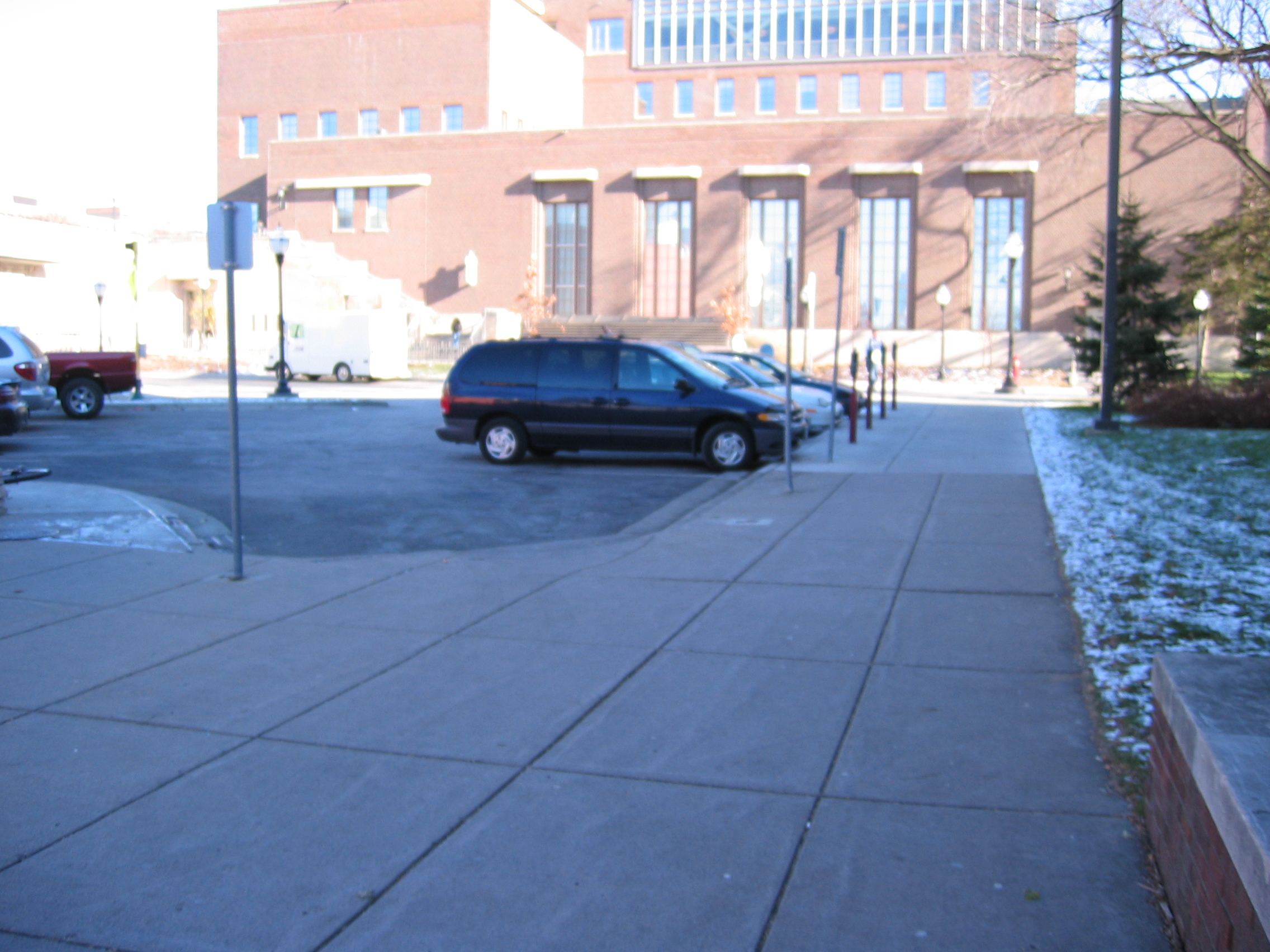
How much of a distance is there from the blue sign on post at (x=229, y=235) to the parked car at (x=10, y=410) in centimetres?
904

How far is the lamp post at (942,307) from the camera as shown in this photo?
157ft

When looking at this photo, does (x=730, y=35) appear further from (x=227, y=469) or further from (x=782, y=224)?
(x=227, y=469)

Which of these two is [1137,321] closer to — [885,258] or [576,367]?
[576,367]

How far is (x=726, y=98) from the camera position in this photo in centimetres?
7294

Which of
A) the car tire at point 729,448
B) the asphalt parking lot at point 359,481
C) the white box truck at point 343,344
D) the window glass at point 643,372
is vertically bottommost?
the asphalt parking lot at point 359,481

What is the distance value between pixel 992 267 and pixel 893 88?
21.8 meters

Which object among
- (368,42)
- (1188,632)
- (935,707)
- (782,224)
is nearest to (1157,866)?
(935,707)

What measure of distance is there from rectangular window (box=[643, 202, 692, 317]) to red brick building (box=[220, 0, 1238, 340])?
0.11m

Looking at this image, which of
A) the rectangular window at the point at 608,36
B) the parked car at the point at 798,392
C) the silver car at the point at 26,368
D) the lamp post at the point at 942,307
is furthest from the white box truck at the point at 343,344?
the rectangular window at the point at 608,36

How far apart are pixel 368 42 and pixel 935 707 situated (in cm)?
6821

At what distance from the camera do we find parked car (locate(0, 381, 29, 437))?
50.7ft

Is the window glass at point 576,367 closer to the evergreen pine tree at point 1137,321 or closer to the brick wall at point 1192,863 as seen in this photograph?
the brick wall at point 1192,863

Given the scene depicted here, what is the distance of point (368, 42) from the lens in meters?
66.8

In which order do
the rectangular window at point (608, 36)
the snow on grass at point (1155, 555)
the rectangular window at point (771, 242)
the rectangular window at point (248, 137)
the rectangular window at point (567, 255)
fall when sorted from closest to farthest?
the snow on grass at point (1155, 555) < the rectangular window at point (771, 242) < the rectangular window at point (567, 255) < the rectangular window at point (248, 137) < the rectangular window at point (608, 36)
